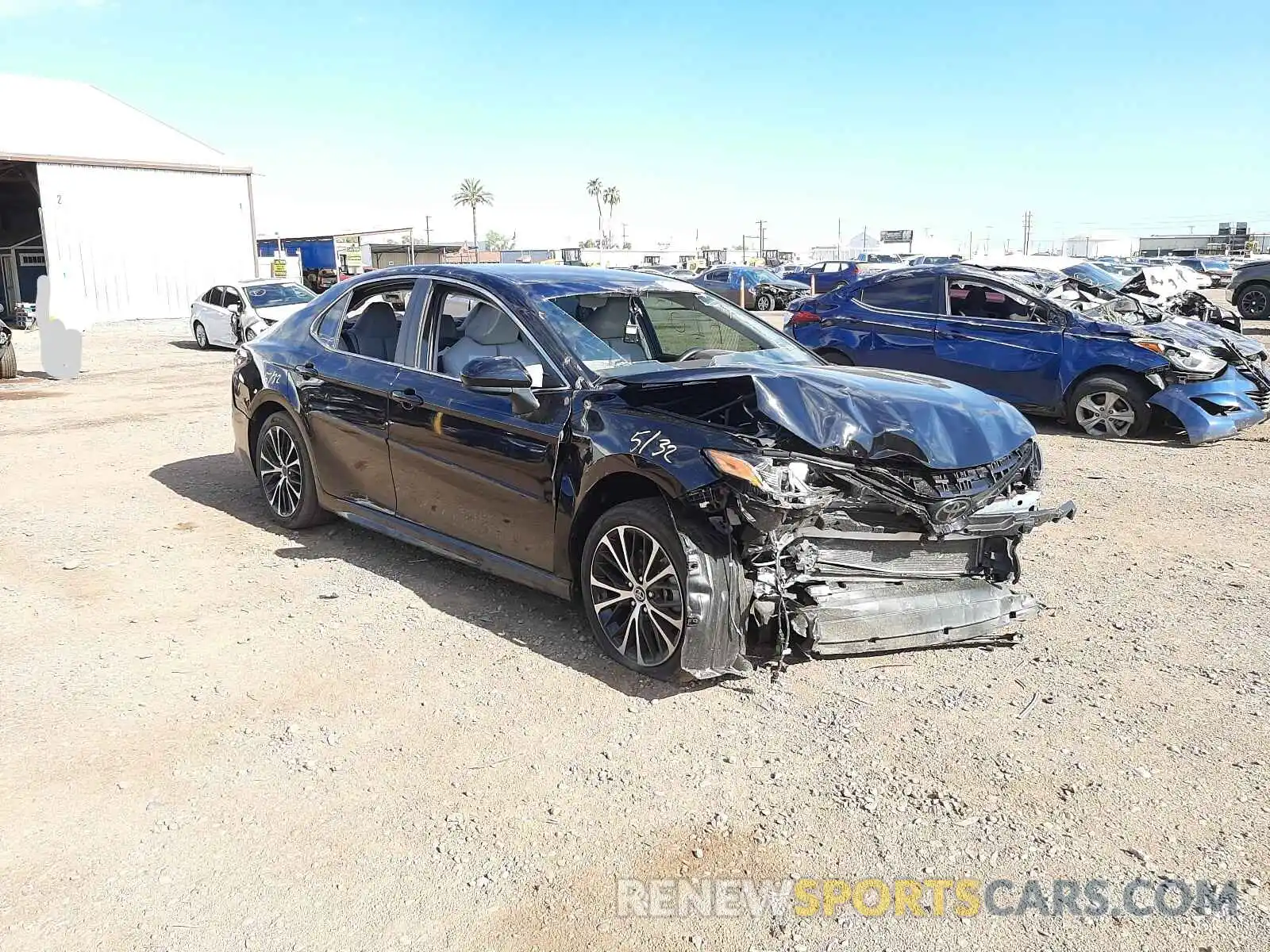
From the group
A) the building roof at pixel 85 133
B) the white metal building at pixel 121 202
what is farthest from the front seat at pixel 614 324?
the building roof at pixel 85 133

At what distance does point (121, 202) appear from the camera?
31.1 m

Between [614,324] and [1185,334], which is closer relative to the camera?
[614,324]

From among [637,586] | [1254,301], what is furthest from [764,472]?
[1254,301]

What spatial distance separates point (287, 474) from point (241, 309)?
1486 centimetres

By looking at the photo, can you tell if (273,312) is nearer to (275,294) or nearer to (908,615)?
(275,294)

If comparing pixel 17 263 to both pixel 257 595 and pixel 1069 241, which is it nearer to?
pixel 257 595

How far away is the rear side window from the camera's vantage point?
10.4 metres

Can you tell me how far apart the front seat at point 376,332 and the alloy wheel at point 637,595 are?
1991mm

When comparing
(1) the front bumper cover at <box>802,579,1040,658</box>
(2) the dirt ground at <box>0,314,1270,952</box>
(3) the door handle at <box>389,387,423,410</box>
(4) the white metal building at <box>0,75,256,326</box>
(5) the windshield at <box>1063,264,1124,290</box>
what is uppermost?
(4) the white metal building at <box>0,75,256,326</box>

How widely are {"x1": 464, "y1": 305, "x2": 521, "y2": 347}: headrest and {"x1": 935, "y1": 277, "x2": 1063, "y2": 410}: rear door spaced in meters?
6.38

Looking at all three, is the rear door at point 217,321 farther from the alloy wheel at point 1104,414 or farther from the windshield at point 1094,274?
the windshield at point 1094,274

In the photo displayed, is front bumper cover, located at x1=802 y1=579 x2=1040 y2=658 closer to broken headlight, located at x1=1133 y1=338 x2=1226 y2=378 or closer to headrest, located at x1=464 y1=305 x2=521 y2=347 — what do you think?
headrest, located at x1=464 y1=305 x2=521 y2=347

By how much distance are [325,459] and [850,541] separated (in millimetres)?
3284

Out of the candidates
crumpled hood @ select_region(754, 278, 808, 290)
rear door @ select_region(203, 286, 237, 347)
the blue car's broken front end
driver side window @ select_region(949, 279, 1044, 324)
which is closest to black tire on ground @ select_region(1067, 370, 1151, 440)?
the blue car's broken front end
